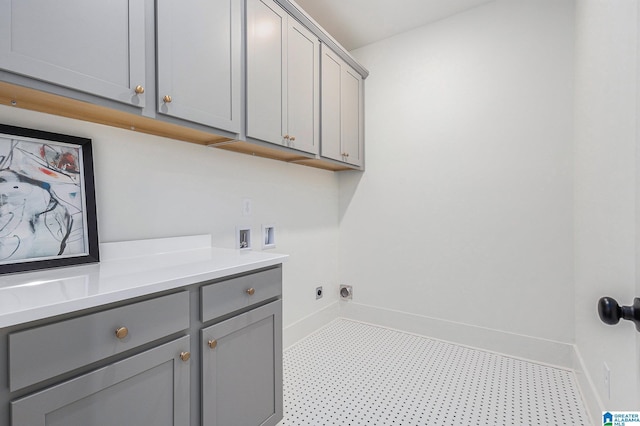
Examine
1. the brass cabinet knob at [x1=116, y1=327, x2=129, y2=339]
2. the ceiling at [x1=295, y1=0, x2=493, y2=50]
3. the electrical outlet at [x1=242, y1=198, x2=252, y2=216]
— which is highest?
the ceiling at [x1=295, y1=0, x2=493, y2=50]

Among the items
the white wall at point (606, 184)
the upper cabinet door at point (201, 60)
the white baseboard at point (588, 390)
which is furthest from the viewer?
the white baseboard at point (588, 390)

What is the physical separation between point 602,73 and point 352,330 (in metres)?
2.38

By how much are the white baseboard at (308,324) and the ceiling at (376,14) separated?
2481 mm

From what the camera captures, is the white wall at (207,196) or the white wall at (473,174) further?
the white wall at (473,174)

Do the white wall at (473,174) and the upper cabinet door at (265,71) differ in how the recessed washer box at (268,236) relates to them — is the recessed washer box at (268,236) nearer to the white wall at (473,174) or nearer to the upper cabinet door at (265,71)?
the upper cabinet door at (265,71)

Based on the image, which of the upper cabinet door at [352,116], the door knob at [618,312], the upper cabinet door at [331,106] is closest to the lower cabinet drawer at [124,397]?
the door knob at [618,312]

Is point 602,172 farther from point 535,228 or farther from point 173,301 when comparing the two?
point 173,301

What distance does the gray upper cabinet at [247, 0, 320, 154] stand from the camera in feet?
5.35

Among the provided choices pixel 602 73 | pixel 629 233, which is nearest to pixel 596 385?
pixel 629 233

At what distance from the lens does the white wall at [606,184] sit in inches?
40.1

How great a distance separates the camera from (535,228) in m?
2.17

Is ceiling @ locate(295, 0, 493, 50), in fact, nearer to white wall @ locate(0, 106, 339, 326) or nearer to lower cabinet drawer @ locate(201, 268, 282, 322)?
white wall @ locate(0, 106, 339, 326)

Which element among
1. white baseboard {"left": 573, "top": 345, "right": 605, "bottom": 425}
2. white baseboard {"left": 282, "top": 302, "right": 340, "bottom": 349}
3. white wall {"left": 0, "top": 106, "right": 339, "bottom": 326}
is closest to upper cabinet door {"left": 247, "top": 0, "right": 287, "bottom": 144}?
white wall {"left": 0, "top": 106, "right": 339, "bottom": 326}

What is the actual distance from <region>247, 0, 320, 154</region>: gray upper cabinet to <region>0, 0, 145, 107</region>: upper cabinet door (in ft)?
1.89
